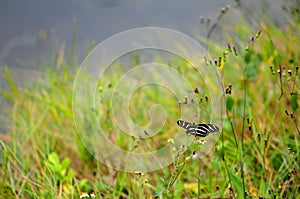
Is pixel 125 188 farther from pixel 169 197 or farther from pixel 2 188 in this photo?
pixel 2 188

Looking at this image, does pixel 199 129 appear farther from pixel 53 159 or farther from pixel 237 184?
pixel 53 159

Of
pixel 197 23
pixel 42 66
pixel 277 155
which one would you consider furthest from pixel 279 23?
pixel 42 66

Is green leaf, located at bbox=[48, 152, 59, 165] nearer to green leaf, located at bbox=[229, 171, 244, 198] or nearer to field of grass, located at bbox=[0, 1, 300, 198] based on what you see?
field of grass, located at bbox=[0, 1, 300, 198]

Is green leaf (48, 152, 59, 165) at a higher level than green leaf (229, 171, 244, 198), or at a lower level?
higher

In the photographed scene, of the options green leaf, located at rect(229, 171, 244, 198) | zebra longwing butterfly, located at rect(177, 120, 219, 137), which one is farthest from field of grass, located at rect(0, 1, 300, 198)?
zebra longwing butterfly, located at rect(177, 120, 219, 137)

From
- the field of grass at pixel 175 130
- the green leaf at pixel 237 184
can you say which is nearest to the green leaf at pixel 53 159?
the field of grass at pixel 175 130

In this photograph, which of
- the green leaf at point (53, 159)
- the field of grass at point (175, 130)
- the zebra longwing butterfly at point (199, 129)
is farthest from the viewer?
the green leaf at point (53, 159)

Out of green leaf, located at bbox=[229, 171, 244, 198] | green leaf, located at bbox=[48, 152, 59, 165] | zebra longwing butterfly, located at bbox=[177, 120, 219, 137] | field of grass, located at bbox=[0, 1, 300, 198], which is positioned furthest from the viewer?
green leaf, located at bbox=[48, 152, 59, 165]

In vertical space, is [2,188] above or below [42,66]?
below

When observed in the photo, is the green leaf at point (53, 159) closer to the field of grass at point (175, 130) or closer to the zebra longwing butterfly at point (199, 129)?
the field of grass at point (175, 130)
